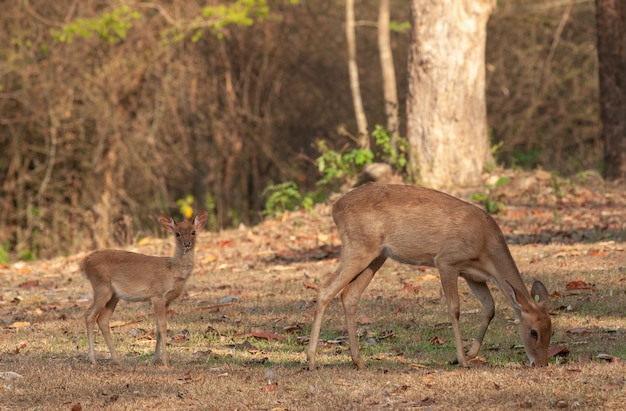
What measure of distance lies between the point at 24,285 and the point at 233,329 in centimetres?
500

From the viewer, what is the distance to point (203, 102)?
77.6ft

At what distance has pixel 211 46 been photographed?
2361cm

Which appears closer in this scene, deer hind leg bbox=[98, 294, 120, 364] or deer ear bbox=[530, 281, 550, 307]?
deer ear bbox=[530, 281, 550, 307]

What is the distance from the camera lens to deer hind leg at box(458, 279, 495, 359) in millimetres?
8273

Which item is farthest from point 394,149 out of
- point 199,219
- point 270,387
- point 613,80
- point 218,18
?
point 270,387

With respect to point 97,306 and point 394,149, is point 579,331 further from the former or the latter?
point 394,149

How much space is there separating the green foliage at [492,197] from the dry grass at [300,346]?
2.28 metres

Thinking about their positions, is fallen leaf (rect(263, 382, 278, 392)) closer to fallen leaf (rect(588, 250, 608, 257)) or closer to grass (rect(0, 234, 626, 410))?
grass (rect(0, 234, 626, 410))

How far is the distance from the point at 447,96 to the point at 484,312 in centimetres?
919

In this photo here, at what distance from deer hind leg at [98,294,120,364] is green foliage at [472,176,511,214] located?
8268mm

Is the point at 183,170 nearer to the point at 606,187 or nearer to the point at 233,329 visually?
the point at 606,187

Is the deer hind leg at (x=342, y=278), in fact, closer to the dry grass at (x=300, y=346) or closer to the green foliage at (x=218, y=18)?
the dry grass at (x=300, y=346)

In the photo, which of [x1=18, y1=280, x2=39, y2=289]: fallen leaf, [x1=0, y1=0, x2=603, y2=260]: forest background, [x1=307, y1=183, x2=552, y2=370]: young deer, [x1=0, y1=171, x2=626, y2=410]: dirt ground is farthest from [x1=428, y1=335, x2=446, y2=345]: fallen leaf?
[x1=0, y1=0, x2=603, y2=260]: forest background

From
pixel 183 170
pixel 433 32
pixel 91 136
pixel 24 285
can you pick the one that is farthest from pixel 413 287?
pixel 183 170
